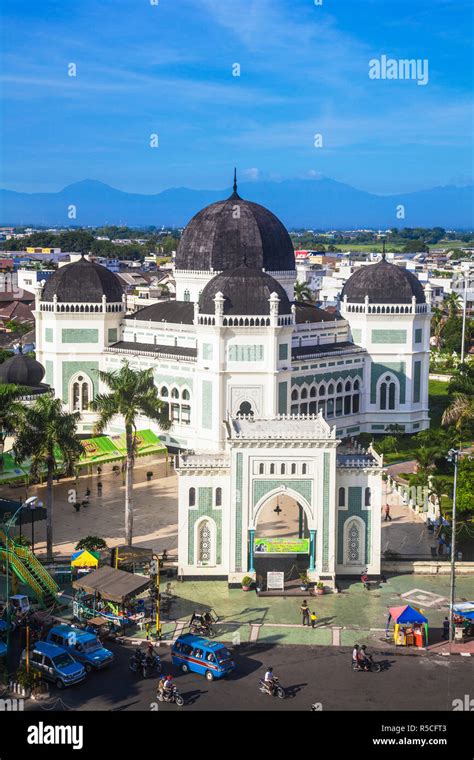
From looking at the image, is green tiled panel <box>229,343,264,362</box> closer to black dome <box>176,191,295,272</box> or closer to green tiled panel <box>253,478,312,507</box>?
black dome <box>176,191,295,272</box>

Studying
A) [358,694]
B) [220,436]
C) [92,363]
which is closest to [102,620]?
[358,694]

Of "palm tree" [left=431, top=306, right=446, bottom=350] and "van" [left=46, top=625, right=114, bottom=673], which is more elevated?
"palm tree" [left=431, top=306, right=446, bottom=350]

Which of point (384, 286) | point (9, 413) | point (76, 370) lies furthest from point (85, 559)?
point (384, 286)

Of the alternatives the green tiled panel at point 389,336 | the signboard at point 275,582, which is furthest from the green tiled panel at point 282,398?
the signboard at point 275,582

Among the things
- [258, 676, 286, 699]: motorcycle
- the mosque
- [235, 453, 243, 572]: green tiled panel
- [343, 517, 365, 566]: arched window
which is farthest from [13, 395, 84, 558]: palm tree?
[258, 676, 286, 699]: motorcycle

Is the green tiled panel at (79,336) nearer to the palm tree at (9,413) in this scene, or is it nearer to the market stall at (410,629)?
the palm tree at (9,413)
